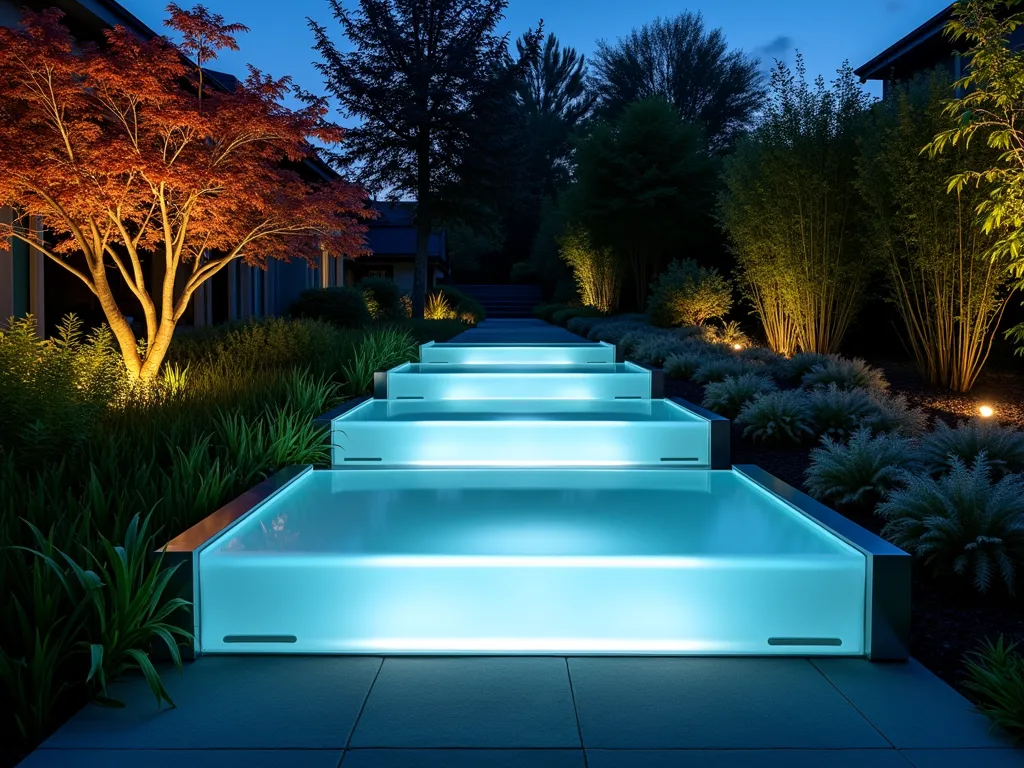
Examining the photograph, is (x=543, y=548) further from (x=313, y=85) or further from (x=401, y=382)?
(x=313, y=85)

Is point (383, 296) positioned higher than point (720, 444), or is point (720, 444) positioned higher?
point (383, 296)

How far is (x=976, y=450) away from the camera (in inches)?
169

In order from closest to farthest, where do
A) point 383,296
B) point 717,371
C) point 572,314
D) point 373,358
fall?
1. point 717,371
2. point 373,358
3. point 383,296
4. point 572,314

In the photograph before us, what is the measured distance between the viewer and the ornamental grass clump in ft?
13.1

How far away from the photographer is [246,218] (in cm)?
780

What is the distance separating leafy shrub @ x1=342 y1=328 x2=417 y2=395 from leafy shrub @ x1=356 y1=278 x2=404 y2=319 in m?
8.70

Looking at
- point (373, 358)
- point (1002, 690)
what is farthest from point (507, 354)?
point (1002, 690)

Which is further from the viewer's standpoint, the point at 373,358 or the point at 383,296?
the point at 383,296

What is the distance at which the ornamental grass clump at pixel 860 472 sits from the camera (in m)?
3.98

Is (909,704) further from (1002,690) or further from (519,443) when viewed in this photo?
(519,443)

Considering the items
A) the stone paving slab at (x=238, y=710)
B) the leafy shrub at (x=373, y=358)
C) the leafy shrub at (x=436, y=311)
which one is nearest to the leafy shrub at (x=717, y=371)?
the leafy shrub at (x=373, y=358)

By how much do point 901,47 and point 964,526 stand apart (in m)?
12.2

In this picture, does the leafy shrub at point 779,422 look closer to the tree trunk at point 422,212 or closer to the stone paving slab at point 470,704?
the stone paving slab at point 470,704

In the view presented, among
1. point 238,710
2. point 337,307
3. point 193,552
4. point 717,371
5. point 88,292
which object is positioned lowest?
point 238,710
